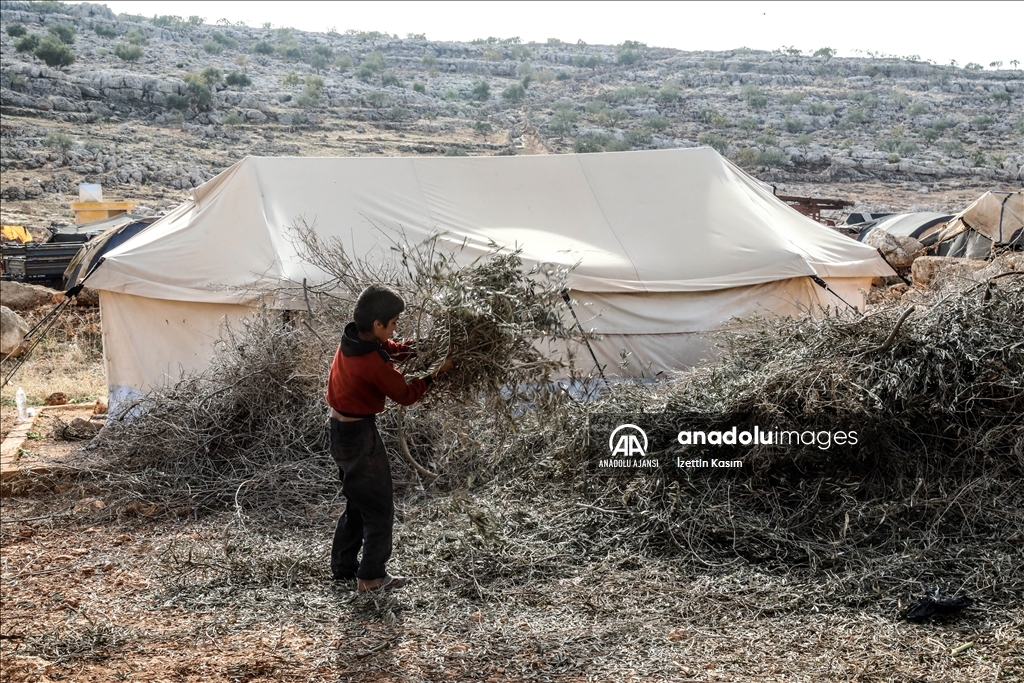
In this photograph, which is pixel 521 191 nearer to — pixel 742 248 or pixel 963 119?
pixel 742 248

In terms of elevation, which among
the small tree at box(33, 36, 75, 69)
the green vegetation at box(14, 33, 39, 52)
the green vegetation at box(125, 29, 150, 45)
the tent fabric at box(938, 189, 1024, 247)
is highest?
the green vegetation at box(125, 29, 150, 45)

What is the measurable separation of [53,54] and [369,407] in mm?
41882

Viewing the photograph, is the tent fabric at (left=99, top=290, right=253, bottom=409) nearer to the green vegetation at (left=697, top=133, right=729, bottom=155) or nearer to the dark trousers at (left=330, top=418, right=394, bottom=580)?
the dark trousers at (left=330, top=418, right=394, bottom=580)

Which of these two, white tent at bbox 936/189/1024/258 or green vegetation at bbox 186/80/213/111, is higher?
green vegetation at bbox 186/80/213/111

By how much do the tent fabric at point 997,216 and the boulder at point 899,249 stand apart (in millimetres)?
1261

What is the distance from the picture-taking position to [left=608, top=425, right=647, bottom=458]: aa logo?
524cm

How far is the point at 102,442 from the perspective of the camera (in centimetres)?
680

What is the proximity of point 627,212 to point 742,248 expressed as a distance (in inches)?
47.8

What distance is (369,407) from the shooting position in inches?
155

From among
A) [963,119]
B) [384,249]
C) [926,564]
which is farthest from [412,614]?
[963,119]

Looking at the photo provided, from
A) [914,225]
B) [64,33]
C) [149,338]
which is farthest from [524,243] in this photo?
[64,33]

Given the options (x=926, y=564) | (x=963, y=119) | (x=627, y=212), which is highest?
(x=963, y=119)

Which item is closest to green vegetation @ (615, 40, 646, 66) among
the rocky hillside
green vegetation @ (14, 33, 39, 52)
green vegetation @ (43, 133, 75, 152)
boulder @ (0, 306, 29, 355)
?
the rocky hillside

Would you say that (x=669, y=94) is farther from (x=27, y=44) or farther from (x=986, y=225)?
(x=986, y=225)
